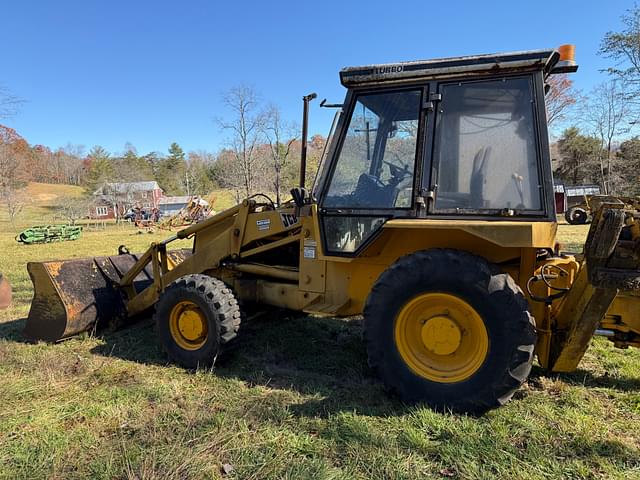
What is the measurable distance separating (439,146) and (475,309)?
1.23 meters

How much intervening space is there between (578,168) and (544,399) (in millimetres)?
44566

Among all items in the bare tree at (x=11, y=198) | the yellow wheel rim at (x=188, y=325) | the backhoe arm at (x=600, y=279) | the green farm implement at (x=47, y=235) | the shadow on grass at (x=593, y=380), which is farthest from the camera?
the bare tree at (x=11, y=198)

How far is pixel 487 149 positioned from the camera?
10.5 feet

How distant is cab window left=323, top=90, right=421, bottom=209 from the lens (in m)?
3.41

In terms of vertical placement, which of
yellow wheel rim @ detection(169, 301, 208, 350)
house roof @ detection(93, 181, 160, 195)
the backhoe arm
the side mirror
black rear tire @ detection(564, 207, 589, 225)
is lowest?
yellow wheel rim @ detection(169, 301, 208, 350)

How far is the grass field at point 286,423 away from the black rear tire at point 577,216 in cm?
132

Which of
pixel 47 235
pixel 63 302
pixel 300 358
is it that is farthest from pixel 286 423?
pixel 47 235

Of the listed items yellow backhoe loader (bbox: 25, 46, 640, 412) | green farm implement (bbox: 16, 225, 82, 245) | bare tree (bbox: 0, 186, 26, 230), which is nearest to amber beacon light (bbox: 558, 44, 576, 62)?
yellow backhoe loader (bbox: 25, 46, 640, 412)

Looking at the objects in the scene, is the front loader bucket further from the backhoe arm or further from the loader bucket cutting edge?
the backhoe arm

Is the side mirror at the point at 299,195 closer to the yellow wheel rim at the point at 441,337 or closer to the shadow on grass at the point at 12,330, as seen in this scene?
the yellow wheel rim at the point at 441,337

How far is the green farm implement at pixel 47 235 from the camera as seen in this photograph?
2106 cm

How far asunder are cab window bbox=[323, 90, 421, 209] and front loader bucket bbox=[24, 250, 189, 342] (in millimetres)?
3170

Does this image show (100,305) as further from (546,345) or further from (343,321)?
(546,345)

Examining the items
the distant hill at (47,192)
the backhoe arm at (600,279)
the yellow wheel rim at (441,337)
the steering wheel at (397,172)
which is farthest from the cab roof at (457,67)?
the distant hill at (47,192)
